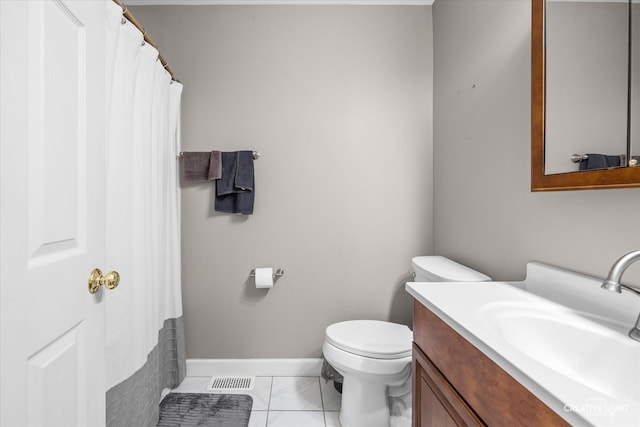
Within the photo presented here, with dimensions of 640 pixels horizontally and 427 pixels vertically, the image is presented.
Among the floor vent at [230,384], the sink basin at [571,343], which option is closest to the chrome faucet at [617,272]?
the sink basin at [571,343]

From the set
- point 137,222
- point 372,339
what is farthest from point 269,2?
point 372,339

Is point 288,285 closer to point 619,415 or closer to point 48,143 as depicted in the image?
point 48,143

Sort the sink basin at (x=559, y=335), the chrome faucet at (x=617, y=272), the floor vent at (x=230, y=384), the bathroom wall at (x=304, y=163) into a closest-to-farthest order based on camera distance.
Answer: the sink basin at (x=559, y=335) < the chrome faucet at (x=617, y=272) < the floor vent at (x=230, y=384) < the bathroom wall at (x=304, y=163)

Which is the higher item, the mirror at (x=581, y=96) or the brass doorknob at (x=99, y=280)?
the mirror at (x=581, y=96)

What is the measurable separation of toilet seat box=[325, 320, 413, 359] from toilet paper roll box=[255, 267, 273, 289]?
506 millimetres

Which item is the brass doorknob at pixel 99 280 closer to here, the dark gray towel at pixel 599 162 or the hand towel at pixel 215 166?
the hand towel at pixel 215 166

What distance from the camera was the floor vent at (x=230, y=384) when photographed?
6.26 ft

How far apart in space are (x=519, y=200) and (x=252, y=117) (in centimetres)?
157

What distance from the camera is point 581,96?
93 centimetres

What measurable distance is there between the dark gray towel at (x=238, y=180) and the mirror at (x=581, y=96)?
147cm

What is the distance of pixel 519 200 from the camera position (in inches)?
48.9

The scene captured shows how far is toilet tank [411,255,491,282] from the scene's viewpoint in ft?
4.51

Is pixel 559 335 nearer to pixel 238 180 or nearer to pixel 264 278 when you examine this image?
pixel 264 278

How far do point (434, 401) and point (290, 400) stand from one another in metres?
1.15
